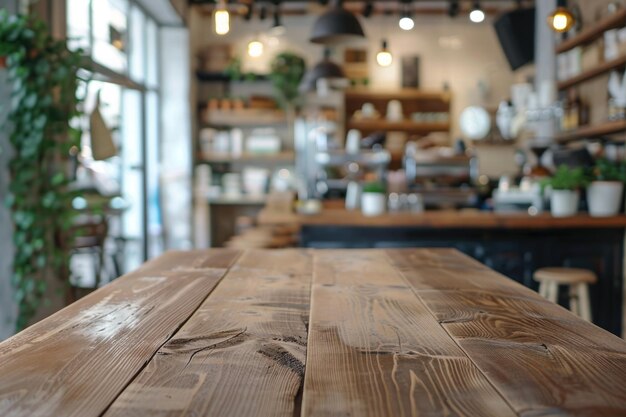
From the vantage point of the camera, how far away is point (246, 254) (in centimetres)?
258

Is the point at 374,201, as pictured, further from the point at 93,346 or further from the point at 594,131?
the point at 93,346

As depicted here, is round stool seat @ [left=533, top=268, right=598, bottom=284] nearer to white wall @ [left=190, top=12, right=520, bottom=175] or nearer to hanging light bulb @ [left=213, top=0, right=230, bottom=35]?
hanging light bulb @ [left=213, top=0, right=230, bottom=35]

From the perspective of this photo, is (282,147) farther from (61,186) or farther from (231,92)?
(61,186)

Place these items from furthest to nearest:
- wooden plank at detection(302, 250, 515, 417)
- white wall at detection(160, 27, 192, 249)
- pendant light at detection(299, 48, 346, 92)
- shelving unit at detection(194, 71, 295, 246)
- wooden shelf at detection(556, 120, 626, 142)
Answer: shelving unit at detection(194, 71, 295, 246) → white wall at detection(160, 27, 192, 249) → pendant light at detection(299, 48, 346, 92) → wooden shelf at detection(556, 120, 626, 142) → wooden plank at detection(302, 250, 515, 417)

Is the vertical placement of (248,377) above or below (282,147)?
below

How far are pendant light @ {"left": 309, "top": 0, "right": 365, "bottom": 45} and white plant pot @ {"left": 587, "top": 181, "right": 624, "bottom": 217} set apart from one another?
1.96 metres

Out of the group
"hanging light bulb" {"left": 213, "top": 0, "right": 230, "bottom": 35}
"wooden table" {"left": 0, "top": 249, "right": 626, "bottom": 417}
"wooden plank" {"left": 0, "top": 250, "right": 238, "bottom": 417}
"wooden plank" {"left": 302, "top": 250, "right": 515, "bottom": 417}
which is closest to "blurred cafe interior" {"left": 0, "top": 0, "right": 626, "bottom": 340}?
"hanging light bulb" {"left": 213, "top": 0, "right": 230, "bottom": 35}

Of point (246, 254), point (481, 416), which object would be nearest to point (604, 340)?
point (481, 416)

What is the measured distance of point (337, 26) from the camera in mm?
4055

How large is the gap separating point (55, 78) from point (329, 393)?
331 centimetres

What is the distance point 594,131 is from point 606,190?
873mm

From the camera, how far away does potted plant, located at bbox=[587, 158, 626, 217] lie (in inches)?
180

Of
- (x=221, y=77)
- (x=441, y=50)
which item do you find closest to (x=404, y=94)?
(x=441, y=50)

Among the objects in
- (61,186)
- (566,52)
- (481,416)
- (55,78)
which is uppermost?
(566,52)
